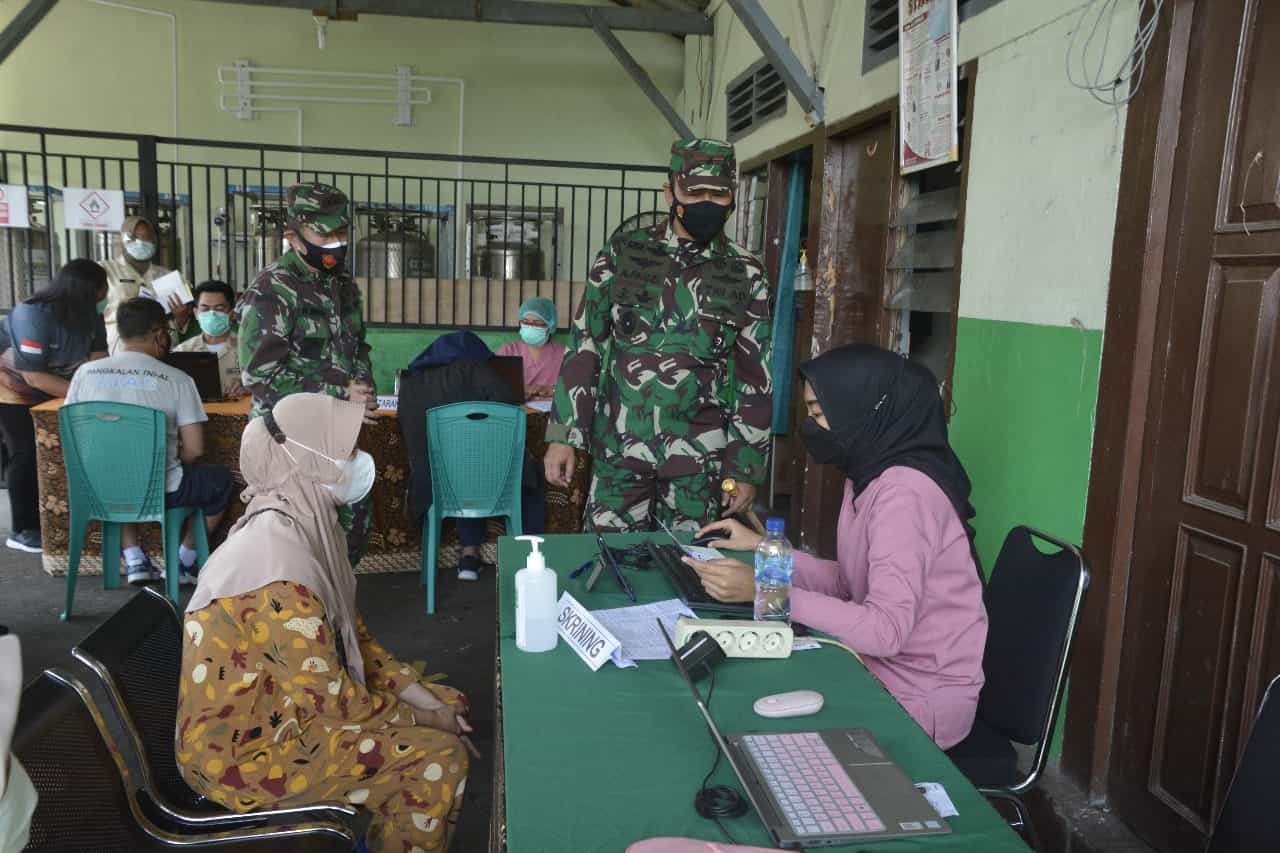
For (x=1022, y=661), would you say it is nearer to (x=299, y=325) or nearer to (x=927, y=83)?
(x=927, y=83)

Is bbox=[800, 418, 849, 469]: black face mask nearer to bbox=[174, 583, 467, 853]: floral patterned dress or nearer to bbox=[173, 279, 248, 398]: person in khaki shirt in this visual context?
bbox=[174, 583, 467, 853]: floral patterned dress

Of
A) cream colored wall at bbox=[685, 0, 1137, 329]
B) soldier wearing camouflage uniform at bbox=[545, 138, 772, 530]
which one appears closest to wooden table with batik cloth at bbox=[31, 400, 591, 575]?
soldier wearing camouflage uniform at bbox=[545, 138, 772, 530]

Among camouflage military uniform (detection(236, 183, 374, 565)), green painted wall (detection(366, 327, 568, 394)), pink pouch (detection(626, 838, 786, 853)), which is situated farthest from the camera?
green painted wall (detection(366, 327, 568, 394))

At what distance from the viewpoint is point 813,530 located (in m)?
4.29

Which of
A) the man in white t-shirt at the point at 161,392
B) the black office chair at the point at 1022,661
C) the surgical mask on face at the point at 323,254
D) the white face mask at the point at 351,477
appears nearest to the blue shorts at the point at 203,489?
the man in white t-shirt at the point at 161,392

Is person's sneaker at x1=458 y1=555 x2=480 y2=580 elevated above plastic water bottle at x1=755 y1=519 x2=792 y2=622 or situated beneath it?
situated beneath

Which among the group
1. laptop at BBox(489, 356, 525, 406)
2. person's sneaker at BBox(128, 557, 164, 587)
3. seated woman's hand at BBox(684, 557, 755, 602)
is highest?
laptop at BBox(489, 356, 525, 406)

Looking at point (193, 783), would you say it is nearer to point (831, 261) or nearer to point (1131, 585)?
point (1131, 585)

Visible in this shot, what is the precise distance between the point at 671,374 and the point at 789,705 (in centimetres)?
152

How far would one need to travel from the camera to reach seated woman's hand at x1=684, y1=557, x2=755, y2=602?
1596mm

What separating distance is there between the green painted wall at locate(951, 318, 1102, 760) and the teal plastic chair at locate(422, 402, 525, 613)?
170 centimetres

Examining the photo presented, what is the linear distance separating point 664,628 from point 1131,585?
131 cm

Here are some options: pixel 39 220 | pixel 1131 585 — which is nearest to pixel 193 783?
pixel 1131 585

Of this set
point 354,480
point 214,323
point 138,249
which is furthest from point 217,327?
point 354,480
